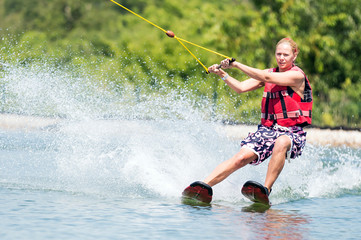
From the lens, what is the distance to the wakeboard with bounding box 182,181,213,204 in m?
6.21

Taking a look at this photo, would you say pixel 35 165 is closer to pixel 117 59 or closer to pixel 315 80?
pixel 315 80

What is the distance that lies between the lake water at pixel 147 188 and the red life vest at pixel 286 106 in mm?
767

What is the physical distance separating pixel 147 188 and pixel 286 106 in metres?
1.58

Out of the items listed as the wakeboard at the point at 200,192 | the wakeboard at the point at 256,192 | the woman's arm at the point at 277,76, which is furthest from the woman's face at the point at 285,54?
the wakeboard at the point at 200,192

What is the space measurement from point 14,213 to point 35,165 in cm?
302

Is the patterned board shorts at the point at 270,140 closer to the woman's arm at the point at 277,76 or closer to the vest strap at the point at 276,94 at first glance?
the vest strap at the point at 276,94

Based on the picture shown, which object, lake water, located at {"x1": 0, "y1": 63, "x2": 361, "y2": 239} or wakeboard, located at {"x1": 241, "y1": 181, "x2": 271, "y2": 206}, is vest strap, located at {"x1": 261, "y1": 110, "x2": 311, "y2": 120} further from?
lake water, located at {"x1": 0, "y1": 63, "x2": 361, "y2": 239}

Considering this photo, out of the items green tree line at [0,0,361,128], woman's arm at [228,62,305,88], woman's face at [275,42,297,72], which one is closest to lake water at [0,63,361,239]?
woman's arm at [228,62,305,88]

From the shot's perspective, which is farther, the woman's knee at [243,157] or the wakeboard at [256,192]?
the woman's knee at [243,157]

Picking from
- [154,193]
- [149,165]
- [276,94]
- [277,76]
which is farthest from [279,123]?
[149,165]

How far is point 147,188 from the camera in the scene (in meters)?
6.88

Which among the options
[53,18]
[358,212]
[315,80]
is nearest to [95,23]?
[53,18]

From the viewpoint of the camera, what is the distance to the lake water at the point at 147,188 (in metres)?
5.14

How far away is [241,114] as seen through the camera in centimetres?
1647
